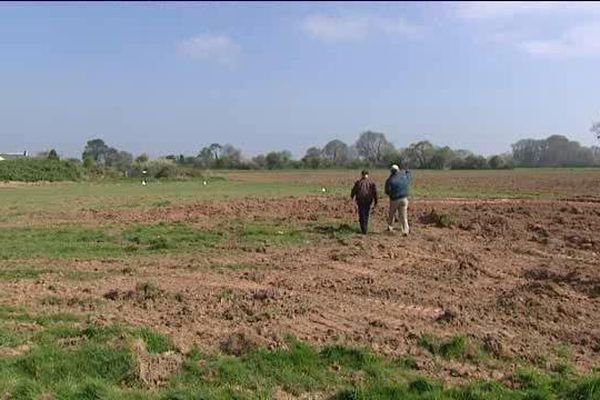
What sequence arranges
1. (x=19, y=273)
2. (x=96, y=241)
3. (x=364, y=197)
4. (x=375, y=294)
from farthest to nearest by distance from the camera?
(x=364, y=197)
(x=96, y=241)
(x=19, y=273)
(x=375, y=294)

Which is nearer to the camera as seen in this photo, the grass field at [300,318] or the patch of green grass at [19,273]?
the grass field at [300,318]

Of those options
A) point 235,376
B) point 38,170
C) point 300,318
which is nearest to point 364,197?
point 300,318

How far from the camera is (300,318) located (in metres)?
9.18

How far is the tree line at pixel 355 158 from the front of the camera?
88.5 m

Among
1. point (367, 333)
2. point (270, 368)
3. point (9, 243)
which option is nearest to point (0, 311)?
point (270, 368)

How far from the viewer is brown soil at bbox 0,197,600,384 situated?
28.0ft

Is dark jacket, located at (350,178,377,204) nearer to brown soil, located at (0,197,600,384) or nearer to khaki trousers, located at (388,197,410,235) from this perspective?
khaki trousers, located at (388,197,410,235)

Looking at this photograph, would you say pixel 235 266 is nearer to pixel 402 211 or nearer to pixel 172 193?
pixel 402 211

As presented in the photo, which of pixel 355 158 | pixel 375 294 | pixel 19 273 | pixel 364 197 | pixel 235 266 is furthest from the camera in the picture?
pixel 355 158

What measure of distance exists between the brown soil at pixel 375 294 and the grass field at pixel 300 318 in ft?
0.11

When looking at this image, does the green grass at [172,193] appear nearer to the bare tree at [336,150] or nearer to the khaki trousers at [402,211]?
the khaki trousers at [402,211]

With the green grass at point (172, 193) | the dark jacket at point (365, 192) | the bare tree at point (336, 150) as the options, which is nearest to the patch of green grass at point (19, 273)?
the dark jacket at point (365, 192)

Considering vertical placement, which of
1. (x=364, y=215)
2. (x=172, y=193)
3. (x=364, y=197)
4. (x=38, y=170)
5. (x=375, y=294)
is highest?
(x=38, y=170)

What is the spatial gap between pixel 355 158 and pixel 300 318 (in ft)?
438
